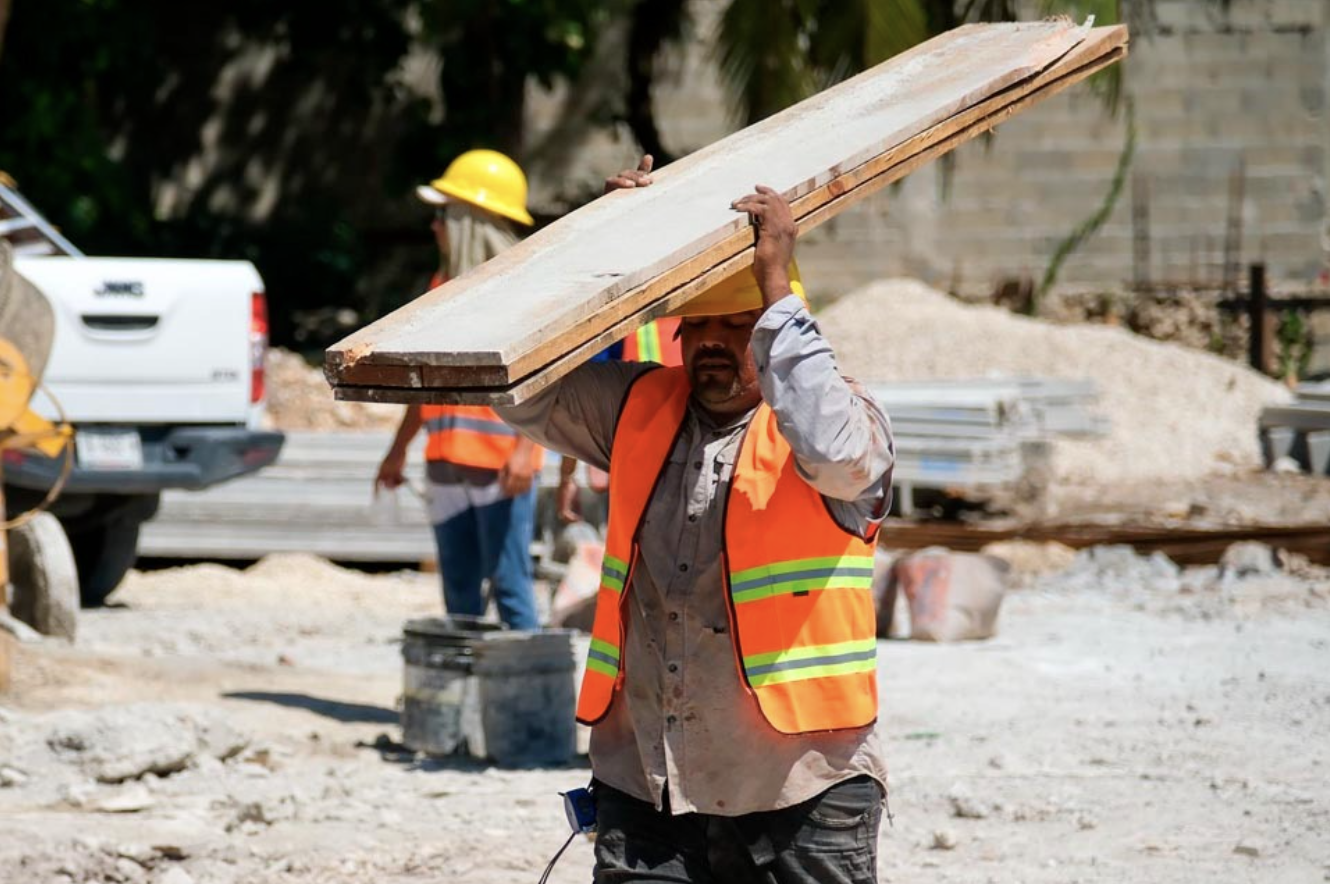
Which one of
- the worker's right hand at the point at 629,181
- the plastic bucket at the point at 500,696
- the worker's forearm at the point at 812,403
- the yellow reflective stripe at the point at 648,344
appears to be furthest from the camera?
the plastic bucket at the point at 500,696

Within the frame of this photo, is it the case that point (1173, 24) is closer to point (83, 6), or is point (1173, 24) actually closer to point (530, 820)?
point (83, 6)

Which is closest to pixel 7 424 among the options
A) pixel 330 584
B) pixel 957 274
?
pixel 330 584

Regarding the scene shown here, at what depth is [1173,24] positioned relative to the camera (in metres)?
21.4

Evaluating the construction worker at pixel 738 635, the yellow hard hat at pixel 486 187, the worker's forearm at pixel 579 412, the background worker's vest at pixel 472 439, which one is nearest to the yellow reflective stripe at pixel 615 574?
the construction worker at pixel 738 635

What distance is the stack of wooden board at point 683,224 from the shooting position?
307cm

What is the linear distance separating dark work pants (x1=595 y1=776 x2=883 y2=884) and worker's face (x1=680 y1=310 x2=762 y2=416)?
71cm

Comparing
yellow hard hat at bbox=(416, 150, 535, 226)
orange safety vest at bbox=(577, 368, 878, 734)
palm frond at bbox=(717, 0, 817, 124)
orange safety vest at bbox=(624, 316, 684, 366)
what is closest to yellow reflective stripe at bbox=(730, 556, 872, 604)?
orange safety vest at bbox=(577, 368, 878, 734)

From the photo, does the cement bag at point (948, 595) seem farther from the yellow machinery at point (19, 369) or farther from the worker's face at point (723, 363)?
the worker's face at point (723, 363)

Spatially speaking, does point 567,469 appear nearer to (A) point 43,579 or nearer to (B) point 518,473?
(B) point 518,473

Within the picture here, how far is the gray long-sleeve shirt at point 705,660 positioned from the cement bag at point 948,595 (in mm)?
5797

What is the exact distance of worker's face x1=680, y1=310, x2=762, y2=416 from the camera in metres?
3.52

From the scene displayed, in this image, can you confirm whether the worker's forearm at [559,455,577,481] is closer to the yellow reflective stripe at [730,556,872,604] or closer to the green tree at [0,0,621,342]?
the yellow reflective stripe at [730,556,872,604]

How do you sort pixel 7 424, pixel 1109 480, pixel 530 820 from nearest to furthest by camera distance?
pixel 530 820
pixel 7 424
pixel 1109 480

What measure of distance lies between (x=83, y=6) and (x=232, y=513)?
368 inches
